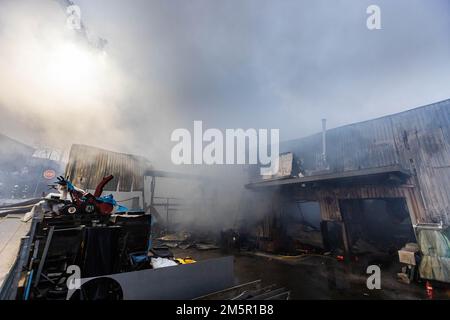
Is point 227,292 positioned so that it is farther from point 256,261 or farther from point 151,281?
point 256,261

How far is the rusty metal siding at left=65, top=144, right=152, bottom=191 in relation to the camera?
41.6 ft

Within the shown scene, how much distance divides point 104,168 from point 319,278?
1536cm

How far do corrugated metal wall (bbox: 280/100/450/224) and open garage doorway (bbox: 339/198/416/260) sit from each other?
1.33 metres

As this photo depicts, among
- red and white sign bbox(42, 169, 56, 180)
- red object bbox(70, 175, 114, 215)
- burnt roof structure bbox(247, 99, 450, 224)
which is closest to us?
red object bbox(70, 175, 114, 215)

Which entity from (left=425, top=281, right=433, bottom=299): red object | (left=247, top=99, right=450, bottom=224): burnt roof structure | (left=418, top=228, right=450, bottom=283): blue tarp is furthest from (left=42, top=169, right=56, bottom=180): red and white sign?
(left=418, top=228, right=450, bottom=283): blue tarp

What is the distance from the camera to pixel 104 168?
46.0ft

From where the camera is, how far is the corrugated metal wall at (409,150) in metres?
7.73

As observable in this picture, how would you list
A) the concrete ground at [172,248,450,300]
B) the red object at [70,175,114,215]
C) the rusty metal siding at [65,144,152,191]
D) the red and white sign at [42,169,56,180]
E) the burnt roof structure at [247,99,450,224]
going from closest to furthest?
the red object at [70,175,114,215] < the concrete ground at [172,248,450,300] < the burnt roof structure at [247,99,450,224] < the rusty metal siding at [65,144,152,191] < the red and white sign at [42,169,56,180]

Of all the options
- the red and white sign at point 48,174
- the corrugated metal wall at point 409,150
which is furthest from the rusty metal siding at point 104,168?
the corrugated metal wall at point 409,150

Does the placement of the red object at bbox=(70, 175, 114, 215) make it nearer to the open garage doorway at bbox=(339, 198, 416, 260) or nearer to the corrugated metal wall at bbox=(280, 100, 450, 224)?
the corrugated metal wall at bbox=(280, 100, 450, 224)

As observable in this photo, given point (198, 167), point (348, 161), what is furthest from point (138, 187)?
point (348, 161)

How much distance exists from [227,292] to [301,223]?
10.3 meters

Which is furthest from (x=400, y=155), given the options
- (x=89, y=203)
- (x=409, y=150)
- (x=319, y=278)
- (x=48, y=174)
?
(x=48, y=174)
